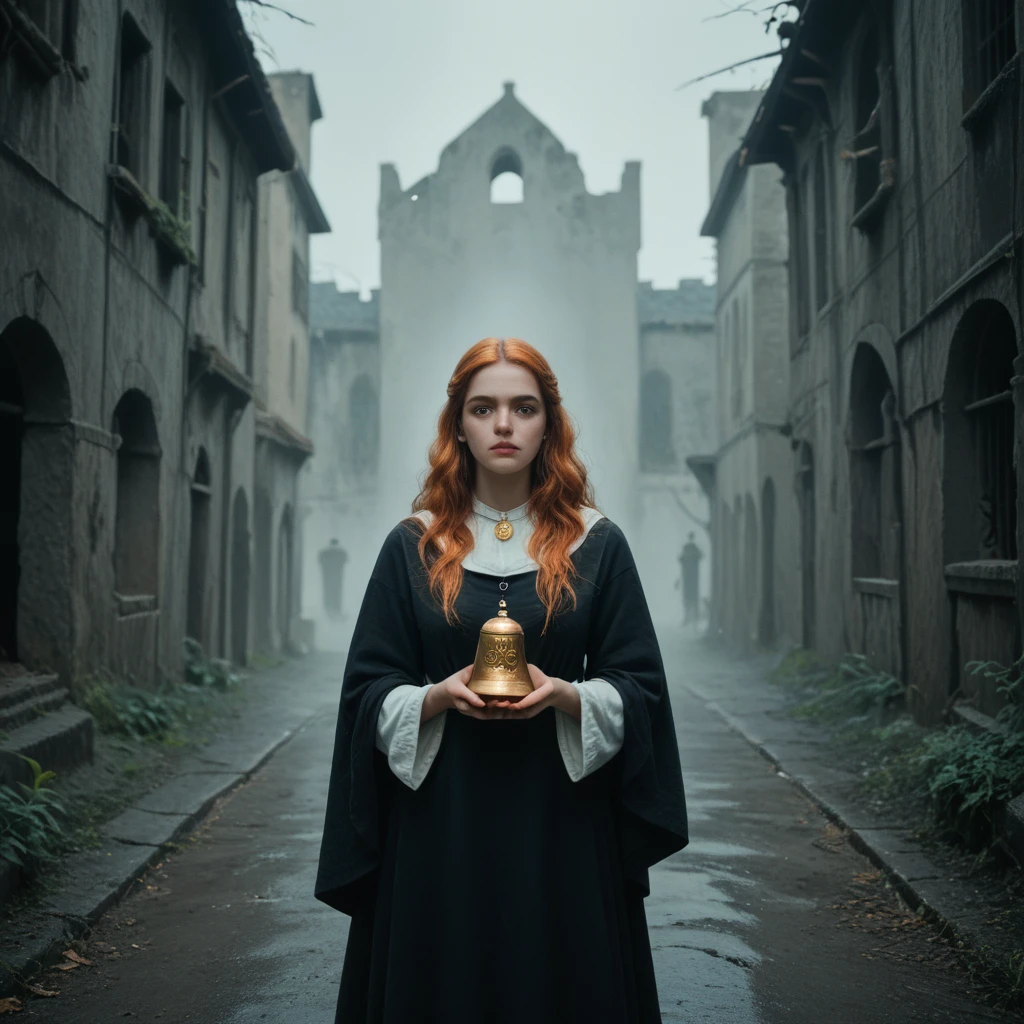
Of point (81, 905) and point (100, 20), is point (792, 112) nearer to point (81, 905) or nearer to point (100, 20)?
point (100, 20)

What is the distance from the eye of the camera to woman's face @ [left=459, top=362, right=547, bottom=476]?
2.89 m

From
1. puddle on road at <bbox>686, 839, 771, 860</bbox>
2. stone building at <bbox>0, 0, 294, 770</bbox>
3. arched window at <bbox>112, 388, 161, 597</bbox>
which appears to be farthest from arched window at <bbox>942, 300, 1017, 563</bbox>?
arched window at <bbox>112, 388, 161, 597</bbox>

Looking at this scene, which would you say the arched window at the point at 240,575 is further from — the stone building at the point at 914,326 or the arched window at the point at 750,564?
the arched window at the point at 750,564

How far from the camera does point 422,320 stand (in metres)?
30.9

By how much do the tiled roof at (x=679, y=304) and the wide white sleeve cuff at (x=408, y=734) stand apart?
98.6 feet

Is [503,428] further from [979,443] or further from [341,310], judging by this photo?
[341,310]

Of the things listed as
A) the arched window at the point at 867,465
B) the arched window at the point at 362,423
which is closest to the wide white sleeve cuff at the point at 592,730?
the arched window at the point at 867,465

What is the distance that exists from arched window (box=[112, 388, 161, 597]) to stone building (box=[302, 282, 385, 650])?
20.9 meters

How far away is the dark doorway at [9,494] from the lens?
8.41m

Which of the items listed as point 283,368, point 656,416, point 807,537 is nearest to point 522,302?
point 656,416

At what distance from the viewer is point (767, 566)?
19.0m

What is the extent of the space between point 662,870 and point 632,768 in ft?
12.1

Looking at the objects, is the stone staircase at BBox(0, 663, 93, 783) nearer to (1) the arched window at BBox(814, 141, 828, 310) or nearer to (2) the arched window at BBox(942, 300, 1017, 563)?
(2) the arched window at BBox(942, 300, 1017, 563)

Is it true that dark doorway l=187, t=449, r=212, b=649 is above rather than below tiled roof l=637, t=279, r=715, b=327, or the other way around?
below
